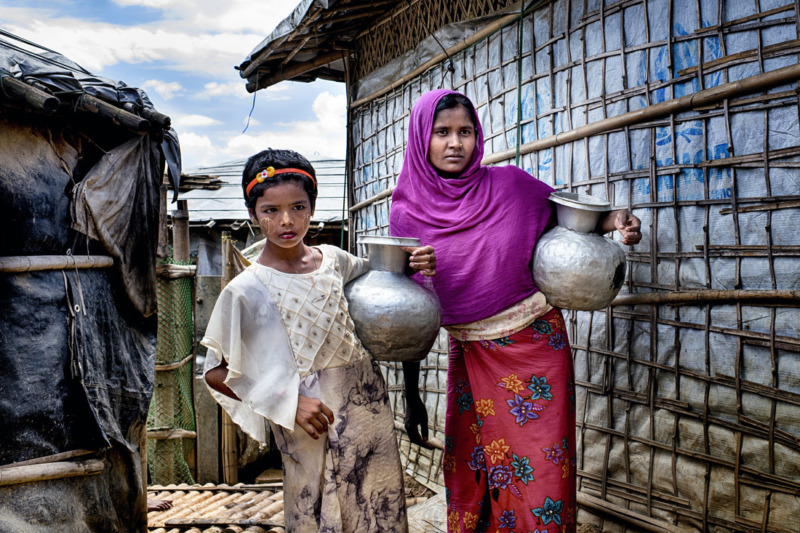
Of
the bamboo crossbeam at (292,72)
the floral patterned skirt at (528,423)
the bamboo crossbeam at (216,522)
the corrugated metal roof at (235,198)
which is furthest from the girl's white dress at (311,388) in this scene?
the corrugated metal roof at (235,198)

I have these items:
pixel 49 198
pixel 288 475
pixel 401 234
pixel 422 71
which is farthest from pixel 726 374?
pixel 49 198

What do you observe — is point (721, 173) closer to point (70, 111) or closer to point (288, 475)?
point (288, 475)

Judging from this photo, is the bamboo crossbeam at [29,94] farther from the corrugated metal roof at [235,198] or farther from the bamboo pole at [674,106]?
the corrugated metal roof at [235,198]

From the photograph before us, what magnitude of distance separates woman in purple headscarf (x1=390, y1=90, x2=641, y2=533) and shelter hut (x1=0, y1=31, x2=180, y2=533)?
6.75ft

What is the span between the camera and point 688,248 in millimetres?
2619

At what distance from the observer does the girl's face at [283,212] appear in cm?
196

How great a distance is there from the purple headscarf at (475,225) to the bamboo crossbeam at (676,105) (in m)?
0.80

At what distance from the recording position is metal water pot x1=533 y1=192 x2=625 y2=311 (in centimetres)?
204

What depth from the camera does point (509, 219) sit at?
2250 millimetres

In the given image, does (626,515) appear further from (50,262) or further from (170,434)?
(170,434)

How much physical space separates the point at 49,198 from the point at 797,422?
150 inches

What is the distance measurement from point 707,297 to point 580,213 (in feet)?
2.66

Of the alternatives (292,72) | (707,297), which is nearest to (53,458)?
(707,297)

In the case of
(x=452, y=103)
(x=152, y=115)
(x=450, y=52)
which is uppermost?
(x=450, y=52)
